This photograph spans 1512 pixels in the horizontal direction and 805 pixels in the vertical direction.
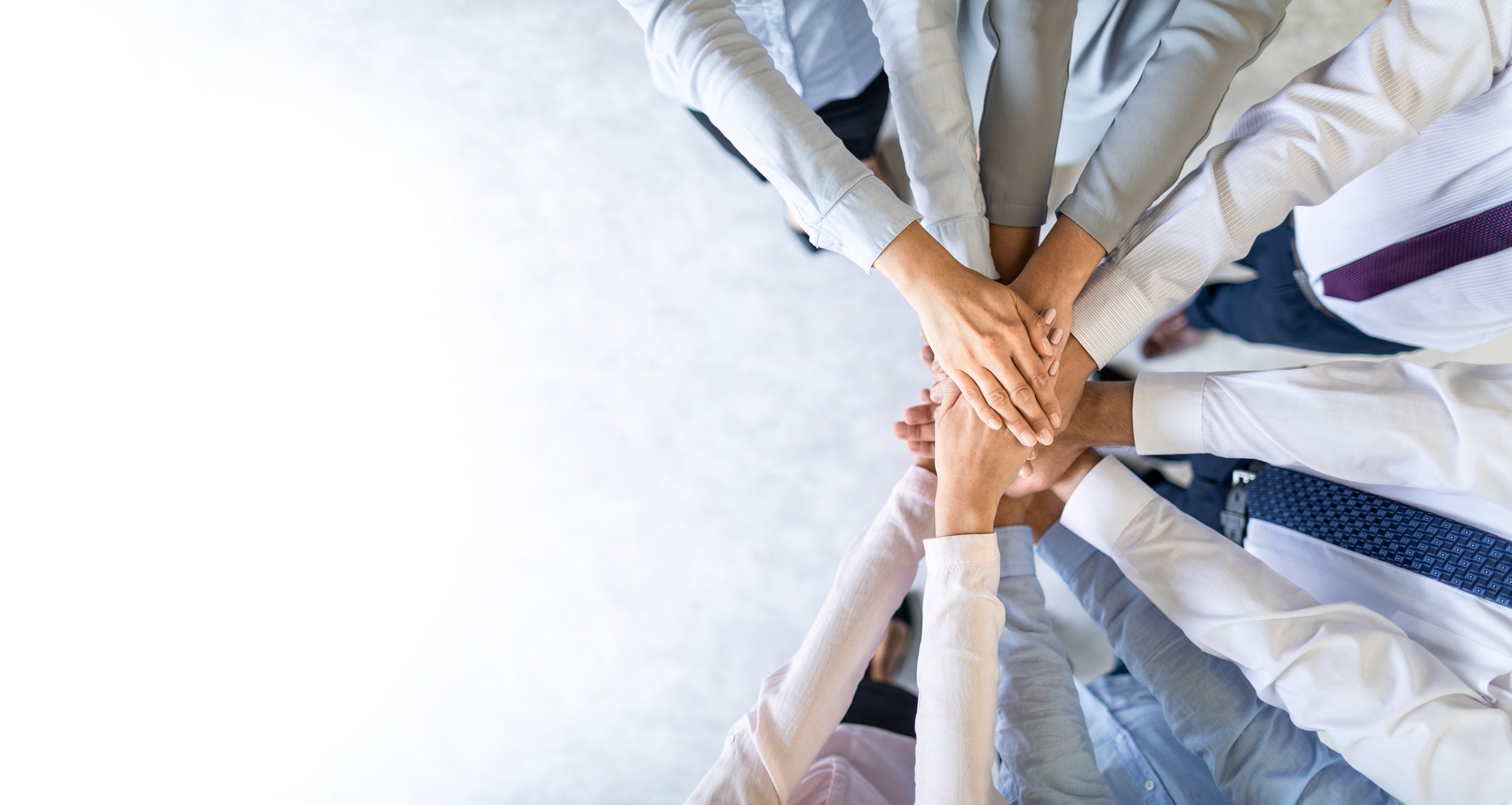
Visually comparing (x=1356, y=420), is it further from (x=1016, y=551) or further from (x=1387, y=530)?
(x=1016, y=551)

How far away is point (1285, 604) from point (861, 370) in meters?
0.85

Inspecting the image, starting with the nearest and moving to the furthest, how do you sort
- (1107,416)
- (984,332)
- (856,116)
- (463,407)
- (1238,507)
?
(984,332), (1107,416), (1238,507), (856,116), (463,407)

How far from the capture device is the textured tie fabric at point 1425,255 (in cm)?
79

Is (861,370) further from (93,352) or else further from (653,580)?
(93,352)

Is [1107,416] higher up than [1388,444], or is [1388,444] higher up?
[1107,416]

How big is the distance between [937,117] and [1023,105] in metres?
0.11

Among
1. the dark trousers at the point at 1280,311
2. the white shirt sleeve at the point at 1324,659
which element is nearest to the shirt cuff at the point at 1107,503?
the white shirt sleeve at the point at 1324,659

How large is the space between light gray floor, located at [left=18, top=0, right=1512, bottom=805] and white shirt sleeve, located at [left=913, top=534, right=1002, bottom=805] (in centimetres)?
62

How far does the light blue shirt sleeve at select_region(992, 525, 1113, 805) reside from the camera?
886 millimetres

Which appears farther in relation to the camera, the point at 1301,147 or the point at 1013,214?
the point at 1013,214

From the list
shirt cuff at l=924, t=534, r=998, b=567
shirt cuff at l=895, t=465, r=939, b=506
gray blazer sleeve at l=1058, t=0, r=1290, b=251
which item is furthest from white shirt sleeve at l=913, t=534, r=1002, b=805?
gray blazer sleeve at l=1058, t=0, r=1290, b=251

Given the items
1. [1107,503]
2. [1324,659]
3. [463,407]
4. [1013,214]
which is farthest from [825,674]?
[463,407]

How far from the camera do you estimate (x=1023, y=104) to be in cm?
91

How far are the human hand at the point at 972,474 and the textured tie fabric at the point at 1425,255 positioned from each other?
514 millimetres
